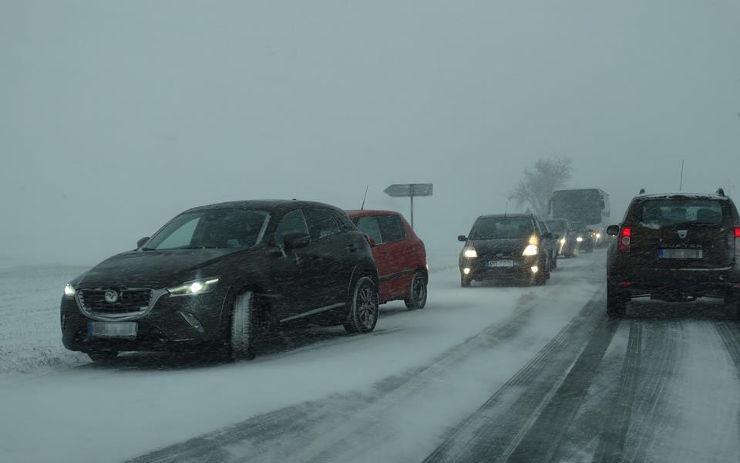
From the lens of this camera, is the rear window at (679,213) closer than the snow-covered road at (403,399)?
No

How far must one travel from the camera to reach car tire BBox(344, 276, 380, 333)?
34.1 feet

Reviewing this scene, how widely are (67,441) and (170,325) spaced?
2594mm

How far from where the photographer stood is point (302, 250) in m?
9.45

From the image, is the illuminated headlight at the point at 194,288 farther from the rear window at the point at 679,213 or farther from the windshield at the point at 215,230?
the rear window at the point at 679,213

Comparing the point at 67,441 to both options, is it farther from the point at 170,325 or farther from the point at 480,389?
the point at 480,389

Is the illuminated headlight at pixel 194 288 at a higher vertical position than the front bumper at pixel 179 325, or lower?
higher

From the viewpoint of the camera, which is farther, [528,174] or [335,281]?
[528,174]

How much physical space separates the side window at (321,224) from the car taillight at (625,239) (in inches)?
155

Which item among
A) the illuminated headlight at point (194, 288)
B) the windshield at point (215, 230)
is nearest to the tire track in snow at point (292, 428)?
the illuminated headlight at point (194, 288)

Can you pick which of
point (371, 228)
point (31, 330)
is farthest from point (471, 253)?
point (31, 330)

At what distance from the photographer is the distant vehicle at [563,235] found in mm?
32500

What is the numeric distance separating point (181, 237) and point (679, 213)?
259 inches

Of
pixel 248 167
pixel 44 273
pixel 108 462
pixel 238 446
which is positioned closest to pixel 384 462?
pixel 238 446

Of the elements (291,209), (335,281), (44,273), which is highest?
(291,209)
